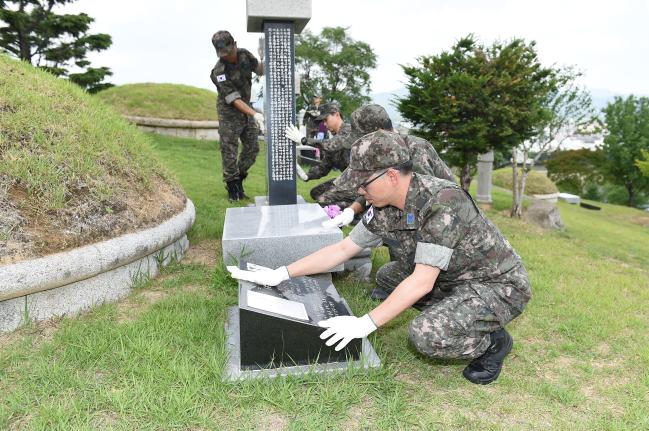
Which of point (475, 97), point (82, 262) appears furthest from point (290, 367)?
point (475, 97)

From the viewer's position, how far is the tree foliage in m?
34.8

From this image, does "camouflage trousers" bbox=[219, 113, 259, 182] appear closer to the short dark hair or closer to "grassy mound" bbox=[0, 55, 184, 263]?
"grassy mound" bbox=[0, 55, 184, 263]

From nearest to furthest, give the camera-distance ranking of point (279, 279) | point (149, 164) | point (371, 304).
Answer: point (279, 279)
point (371, 304)
point (149, 164)

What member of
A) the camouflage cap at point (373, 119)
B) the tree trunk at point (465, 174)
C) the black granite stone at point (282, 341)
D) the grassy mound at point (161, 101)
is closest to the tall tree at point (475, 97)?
the tree trunk at point (465, 174)

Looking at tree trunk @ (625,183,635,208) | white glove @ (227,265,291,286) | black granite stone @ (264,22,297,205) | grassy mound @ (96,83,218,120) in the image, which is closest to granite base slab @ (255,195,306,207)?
black granite stone @ (264,22,297,205)

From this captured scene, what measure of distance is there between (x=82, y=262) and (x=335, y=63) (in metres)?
30.6

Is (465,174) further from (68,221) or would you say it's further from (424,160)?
(68,221)

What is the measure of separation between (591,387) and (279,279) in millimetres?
1767

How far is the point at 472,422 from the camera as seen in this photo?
88.8 inches

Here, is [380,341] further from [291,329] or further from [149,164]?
[149,164]

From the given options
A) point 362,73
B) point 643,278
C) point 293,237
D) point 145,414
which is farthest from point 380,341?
point 362,73

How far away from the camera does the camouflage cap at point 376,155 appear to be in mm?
2359

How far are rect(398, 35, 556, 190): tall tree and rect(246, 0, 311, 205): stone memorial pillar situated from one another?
11.7 ft

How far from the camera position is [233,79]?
6461 mm
